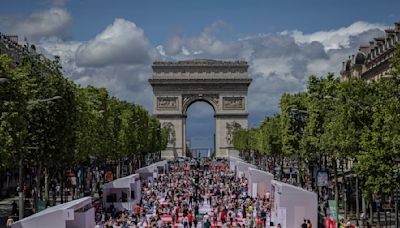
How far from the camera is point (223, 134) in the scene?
190 meters

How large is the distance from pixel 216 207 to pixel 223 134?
5029 inches

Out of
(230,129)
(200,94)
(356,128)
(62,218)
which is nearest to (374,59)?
(356,128)

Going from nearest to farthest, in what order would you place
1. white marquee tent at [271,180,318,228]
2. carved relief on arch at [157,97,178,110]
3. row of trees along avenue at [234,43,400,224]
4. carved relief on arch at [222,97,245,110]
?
row of trees along avenue at [234,43,400,224] → white marquee tent at [271,180,318,228] → carved relief on arch at [222,97,245,110] → carved relief on arch at [157,97,178,110]

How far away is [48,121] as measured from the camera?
176 ft

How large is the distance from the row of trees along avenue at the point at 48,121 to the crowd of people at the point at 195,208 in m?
5.27

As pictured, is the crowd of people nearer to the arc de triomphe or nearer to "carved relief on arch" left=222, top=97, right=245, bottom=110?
the arc de triomphe

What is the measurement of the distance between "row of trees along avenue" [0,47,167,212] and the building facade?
27.8m

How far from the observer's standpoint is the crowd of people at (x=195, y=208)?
51938mm

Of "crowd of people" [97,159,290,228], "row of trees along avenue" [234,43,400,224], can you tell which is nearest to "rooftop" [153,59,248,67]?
"crowd of people" [97,159,290,228]

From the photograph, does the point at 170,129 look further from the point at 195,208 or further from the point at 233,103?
the point at 195,208

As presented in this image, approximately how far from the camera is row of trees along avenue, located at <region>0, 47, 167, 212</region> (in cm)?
4244

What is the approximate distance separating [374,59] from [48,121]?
5822 centimetres

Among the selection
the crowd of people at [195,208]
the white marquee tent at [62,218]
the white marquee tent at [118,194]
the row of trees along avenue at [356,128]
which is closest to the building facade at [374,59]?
the row of trees along avenue at [356,128]

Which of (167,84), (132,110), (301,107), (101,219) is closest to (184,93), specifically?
(167,84)
